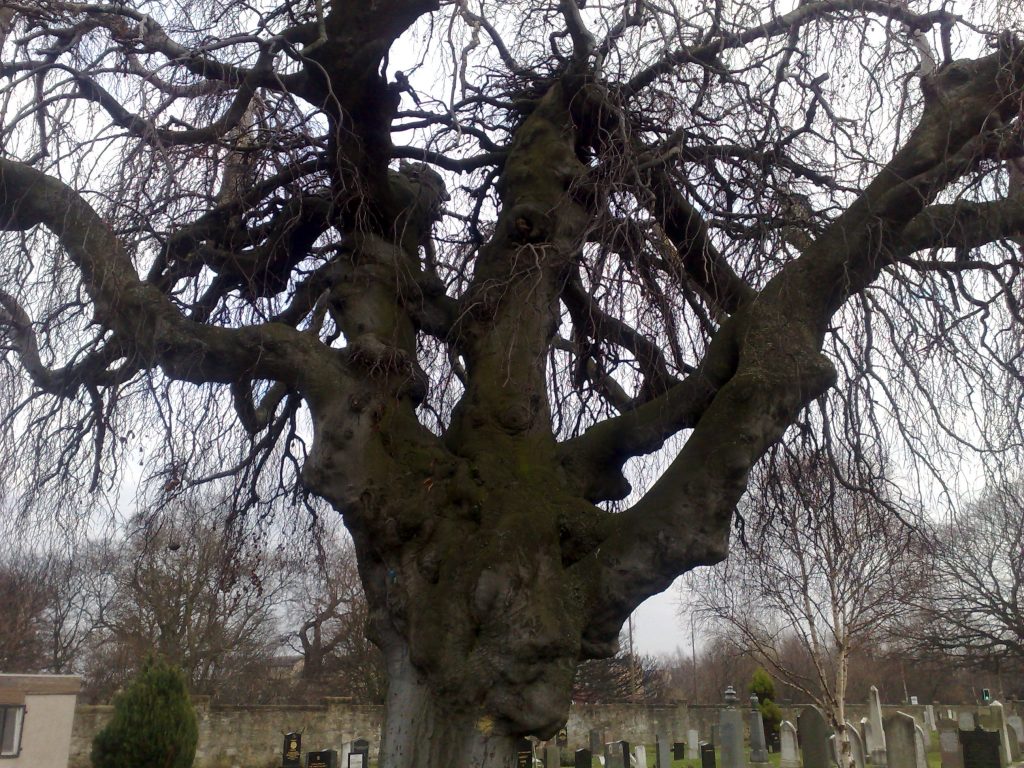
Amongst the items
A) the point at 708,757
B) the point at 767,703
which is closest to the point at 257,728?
the point at 708,757

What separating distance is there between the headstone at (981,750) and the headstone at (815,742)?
1911mm

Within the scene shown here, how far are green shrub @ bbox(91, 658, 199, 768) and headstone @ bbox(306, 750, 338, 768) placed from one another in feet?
6.66

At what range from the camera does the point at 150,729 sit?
43.5 feet

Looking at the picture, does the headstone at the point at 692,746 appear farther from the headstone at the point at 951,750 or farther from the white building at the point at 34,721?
the white building at the point at 34,721

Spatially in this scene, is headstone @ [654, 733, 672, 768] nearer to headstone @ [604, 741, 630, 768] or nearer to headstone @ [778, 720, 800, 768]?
headstone @ [604, 741, 630, 768]

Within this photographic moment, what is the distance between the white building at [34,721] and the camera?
12023mm

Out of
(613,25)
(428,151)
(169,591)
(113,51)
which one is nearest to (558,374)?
(428,151)

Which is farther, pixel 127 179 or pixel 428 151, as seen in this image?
pixel 428 151

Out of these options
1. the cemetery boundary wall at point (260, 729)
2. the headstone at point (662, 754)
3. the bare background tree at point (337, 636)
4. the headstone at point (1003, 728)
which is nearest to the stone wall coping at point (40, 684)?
the bare background tree at point (337, 636)

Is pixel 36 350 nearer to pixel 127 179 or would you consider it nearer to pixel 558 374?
pixel 127 179

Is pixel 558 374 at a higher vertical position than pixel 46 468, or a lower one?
higher

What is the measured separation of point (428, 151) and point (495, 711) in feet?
12.0

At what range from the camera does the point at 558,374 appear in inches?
246

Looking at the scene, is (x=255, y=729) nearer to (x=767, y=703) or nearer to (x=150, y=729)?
(x=150, y=729)
